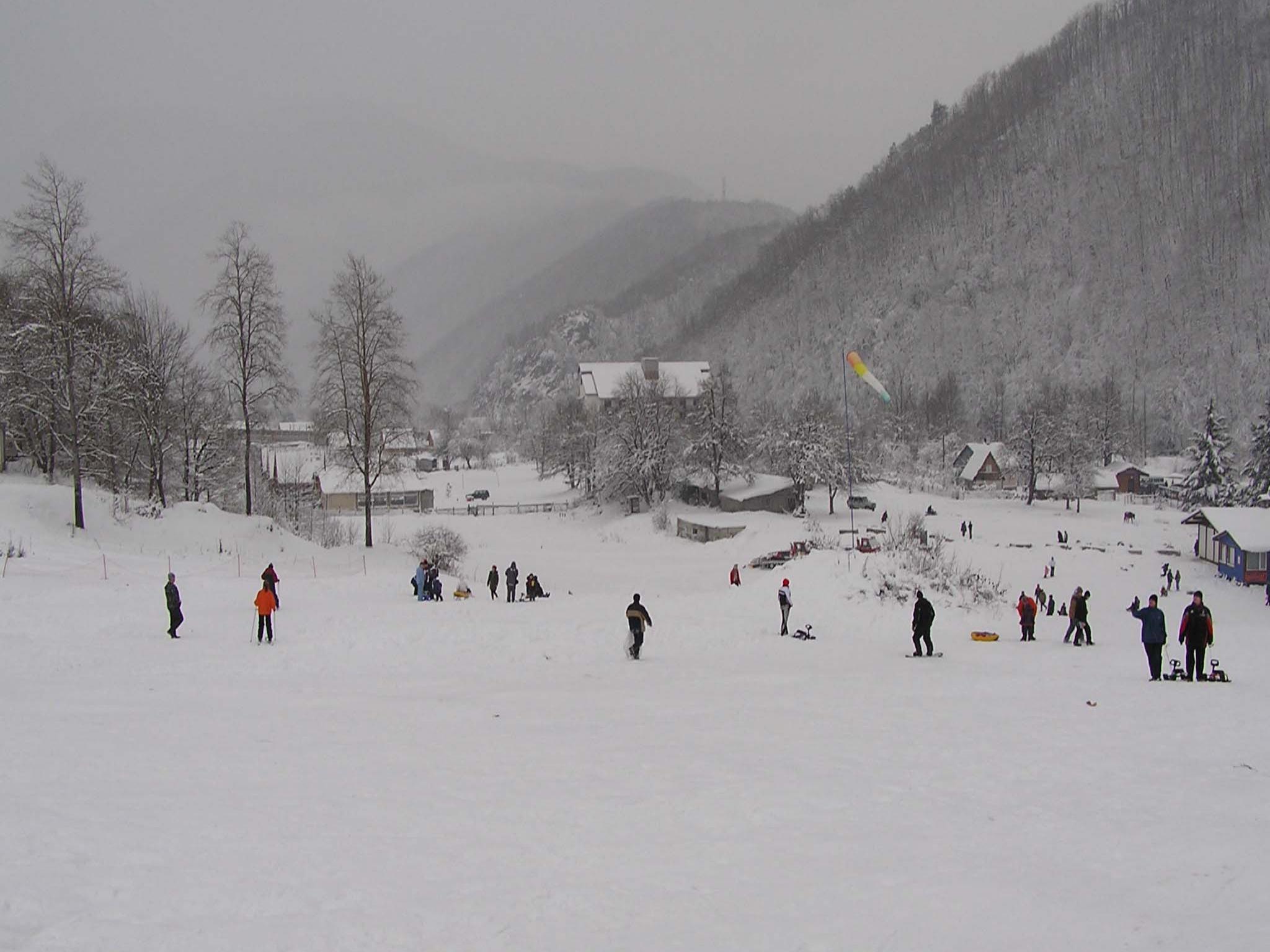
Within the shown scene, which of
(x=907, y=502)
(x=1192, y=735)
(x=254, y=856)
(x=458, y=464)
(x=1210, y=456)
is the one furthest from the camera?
(x=458, y=464)

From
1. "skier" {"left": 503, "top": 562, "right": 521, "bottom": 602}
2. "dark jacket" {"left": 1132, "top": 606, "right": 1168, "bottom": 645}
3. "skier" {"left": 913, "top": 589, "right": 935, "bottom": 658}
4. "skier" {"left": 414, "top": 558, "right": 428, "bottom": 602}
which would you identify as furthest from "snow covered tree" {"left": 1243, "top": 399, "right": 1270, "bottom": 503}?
"skier" {"left": 414, "top": 558, "right": 428, "bottom": 602}

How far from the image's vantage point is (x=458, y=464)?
131 meters

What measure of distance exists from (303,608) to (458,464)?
113 m

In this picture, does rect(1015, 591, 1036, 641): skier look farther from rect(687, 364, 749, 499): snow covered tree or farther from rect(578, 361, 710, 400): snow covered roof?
rect(578, 361, 710, 400): snow covered roof

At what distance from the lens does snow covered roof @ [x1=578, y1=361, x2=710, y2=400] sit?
266 feet

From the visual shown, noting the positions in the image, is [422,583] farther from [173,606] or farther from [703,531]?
[703,531]

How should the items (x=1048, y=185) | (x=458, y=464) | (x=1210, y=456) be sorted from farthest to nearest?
(x=1048, y=185) < (x=458, y=464) < (x=1210, y=456)

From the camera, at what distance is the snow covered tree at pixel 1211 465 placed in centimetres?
6450

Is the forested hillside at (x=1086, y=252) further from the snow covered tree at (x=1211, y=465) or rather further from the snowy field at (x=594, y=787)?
the snowy field at (x=594, y=787)

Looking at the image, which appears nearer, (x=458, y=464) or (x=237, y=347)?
(x=237, y=347)

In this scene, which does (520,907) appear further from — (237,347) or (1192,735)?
(237,347)

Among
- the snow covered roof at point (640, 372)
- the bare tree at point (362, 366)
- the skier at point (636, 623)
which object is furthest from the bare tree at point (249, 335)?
the snow covered roof at point (640, 372)

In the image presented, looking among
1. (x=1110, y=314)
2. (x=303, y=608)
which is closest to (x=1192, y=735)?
(x=303, y=608)

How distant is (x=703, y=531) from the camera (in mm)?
55812
